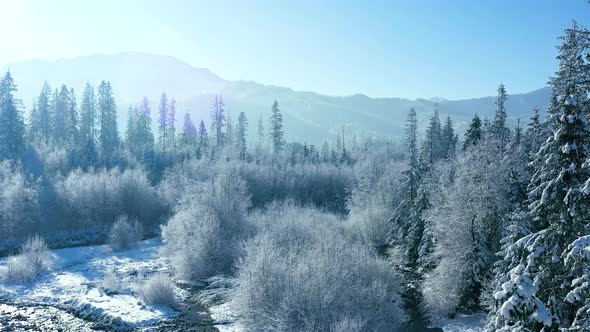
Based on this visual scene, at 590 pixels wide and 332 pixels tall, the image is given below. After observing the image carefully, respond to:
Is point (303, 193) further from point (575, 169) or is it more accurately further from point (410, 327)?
point (575, 169)

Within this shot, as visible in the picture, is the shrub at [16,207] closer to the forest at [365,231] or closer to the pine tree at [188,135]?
the forest at [365,231]

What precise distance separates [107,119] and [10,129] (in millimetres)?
26054

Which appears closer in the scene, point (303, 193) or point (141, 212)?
point (141, 212)

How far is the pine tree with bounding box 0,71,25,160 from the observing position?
66.6 m

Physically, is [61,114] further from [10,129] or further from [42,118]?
[10,129]

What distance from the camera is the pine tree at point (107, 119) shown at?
90.3 meters

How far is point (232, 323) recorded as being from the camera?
2722cm

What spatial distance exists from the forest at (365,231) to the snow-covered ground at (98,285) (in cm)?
61

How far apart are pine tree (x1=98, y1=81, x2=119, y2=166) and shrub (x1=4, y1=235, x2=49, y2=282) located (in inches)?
1985

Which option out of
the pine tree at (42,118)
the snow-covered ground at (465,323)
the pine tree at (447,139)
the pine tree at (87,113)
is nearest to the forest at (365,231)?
the snow-covered ground at (465,323)

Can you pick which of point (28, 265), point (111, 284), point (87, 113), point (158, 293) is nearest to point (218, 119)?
point (87, 113)

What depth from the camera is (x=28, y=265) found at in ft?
119

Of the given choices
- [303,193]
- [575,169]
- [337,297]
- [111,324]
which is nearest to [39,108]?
[303,193]

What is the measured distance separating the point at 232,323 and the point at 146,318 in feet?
19.0
